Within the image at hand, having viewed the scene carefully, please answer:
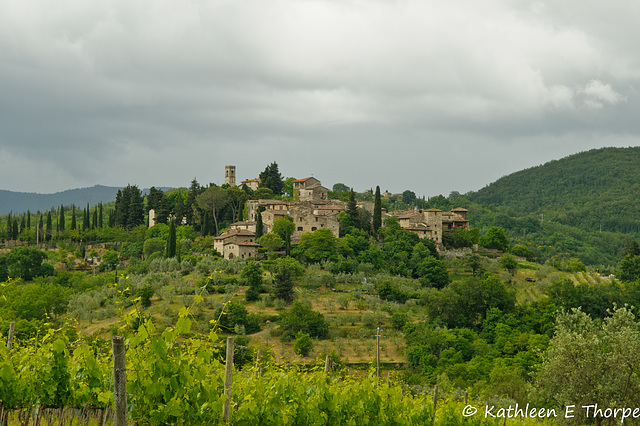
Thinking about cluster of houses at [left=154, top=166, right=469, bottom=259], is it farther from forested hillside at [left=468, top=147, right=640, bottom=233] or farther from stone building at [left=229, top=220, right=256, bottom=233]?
forested hillside at [left=468, top=147, right=640, bottom=233]

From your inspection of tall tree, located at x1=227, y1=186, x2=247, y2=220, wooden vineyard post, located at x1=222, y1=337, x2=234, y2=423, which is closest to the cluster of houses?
tall tree, located at x1=227, y1=186, x2=247, y2=220

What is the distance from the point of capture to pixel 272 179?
67.2 meters

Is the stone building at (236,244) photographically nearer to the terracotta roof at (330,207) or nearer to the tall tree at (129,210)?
the terracotta roof at (330,207)

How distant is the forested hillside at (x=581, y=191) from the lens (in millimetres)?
119125

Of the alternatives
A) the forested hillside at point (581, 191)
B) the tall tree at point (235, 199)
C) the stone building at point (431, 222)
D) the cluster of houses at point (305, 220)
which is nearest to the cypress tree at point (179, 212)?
the tall tree at point (235, 199)

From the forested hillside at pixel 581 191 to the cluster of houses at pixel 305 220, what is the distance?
230ft

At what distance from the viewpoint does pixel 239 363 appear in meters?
30.6

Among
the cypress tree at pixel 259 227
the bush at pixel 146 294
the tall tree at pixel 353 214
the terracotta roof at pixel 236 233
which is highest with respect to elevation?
the tall tree at pixel 353 214

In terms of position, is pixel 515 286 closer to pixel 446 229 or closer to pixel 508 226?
pixel 446 229

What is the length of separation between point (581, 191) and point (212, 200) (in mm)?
118941

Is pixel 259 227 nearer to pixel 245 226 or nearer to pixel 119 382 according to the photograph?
pixel 245 226

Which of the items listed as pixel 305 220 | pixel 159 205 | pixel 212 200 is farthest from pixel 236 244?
pixel 159 205

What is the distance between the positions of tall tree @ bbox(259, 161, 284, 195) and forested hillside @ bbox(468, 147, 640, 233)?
76.3 m

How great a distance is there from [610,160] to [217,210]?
137m
